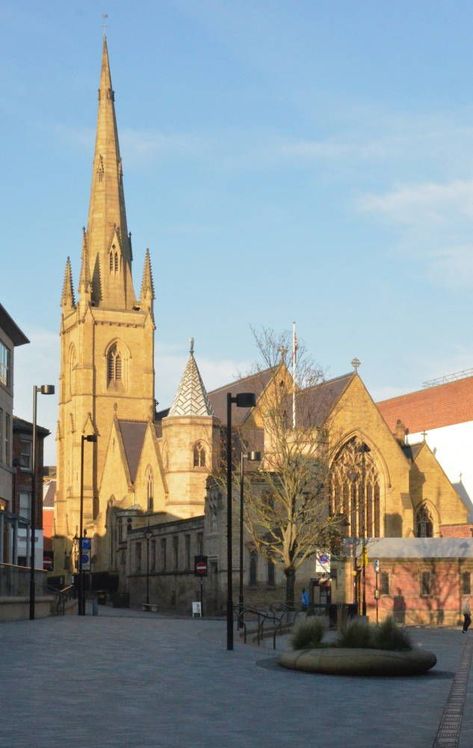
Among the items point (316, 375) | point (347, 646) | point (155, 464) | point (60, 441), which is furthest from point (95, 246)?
point (347, 646)

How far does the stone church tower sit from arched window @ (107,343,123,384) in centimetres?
9

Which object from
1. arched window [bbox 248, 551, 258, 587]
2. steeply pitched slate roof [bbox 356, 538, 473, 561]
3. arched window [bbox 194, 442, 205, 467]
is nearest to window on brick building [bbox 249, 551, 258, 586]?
arched window [bbox 248, 551, 258, 587]

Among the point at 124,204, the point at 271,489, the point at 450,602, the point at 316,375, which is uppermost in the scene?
the point at 124,204

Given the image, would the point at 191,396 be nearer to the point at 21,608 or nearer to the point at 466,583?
the point at 466,583

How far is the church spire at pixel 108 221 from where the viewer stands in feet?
394

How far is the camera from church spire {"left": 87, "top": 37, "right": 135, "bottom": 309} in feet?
394

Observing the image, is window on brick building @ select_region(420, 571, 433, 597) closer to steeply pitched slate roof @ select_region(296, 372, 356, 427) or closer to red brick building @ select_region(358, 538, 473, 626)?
red brick building @ select_region(358, 538, 473, 626)

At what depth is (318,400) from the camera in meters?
76.2

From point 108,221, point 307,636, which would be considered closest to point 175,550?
point 307,636

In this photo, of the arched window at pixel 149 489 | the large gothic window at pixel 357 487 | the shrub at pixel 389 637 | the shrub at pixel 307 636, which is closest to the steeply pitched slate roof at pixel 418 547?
the large gothic window at pixel 357 487

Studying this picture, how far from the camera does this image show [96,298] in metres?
119

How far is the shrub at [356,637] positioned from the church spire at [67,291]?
326 feet

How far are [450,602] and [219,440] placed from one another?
A: 90.5 ft

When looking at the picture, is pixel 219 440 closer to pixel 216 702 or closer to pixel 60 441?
pixel 60 441
